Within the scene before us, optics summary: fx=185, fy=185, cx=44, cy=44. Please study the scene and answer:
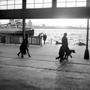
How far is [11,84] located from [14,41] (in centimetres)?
2001

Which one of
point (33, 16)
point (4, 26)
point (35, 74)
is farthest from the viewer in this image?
point (4, 26)

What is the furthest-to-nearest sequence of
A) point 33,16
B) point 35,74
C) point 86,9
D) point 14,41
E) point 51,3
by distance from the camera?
1. point 14,41
2. point 51,3
3. point 33,16
4. point 86,9
5. point 35,74

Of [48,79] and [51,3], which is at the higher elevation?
[51,3]

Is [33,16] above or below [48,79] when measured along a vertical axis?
above

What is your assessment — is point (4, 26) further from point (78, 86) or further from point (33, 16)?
point (78, 86)

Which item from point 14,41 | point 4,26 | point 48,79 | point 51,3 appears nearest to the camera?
point 48,79

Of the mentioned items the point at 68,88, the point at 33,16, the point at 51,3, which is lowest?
the point at 68,88

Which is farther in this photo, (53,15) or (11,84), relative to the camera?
(53,15)

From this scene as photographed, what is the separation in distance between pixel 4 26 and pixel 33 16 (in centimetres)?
3325

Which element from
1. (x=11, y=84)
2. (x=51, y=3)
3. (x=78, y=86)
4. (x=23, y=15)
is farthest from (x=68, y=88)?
(x=51, y=3)

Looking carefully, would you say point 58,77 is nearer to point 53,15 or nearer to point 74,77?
point 74,77

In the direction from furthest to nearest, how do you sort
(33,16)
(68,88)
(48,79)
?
(33,16)
(48,79)
(68,88)

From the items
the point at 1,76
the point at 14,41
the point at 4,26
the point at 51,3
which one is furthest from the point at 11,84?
the point at 4,26

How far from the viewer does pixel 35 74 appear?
9156 millimetres
